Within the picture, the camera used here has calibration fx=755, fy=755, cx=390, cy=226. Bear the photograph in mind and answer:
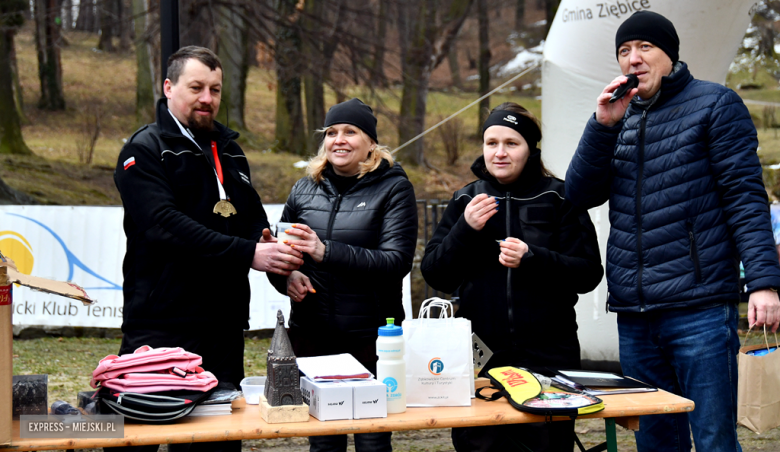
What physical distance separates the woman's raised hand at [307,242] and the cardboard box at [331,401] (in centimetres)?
81

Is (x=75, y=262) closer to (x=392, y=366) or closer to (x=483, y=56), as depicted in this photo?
(x=392, y=366)

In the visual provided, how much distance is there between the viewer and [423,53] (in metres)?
18.9

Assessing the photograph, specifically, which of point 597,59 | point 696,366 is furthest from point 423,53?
point 696,366

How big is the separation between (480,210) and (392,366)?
2.90 feet

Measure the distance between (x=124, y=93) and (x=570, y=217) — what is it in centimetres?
2307

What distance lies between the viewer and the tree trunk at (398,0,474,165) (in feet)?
62.4

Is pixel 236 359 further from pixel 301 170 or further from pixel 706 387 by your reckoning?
pixel 301 170

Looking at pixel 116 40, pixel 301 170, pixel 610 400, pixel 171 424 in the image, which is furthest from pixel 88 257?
pixel 116 40

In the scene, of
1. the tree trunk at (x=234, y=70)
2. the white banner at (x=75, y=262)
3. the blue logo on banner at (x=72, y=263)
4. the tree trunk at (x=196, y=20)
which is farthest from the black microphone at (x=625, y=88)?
the tree trunk at (x=234, y=70)

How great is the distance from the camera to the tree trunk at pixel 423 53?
19.0 m

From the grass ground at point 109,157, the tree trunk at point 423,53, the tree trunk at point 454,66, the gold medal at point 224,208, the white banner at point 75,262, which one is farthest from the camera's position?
the tree trunk at point 454,66

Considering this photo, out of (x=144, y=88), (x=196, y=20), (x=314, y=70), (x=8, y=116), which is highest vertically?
(x=144, y=88)

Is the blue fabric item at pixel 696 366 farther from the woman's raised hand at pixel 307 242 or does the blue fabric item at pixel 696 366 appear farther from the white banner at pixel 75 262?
the white banner at pixel 75 262

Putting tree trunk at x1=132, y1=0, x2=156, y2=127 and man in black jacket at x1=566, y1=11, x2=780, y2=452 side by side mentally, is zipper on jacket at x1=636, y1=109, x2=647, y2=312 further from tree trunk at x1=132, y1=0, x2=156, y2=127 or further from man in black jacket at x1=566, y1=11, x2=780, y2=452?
tree trunk at x1=132, y1=0, x2=156, y2=127
